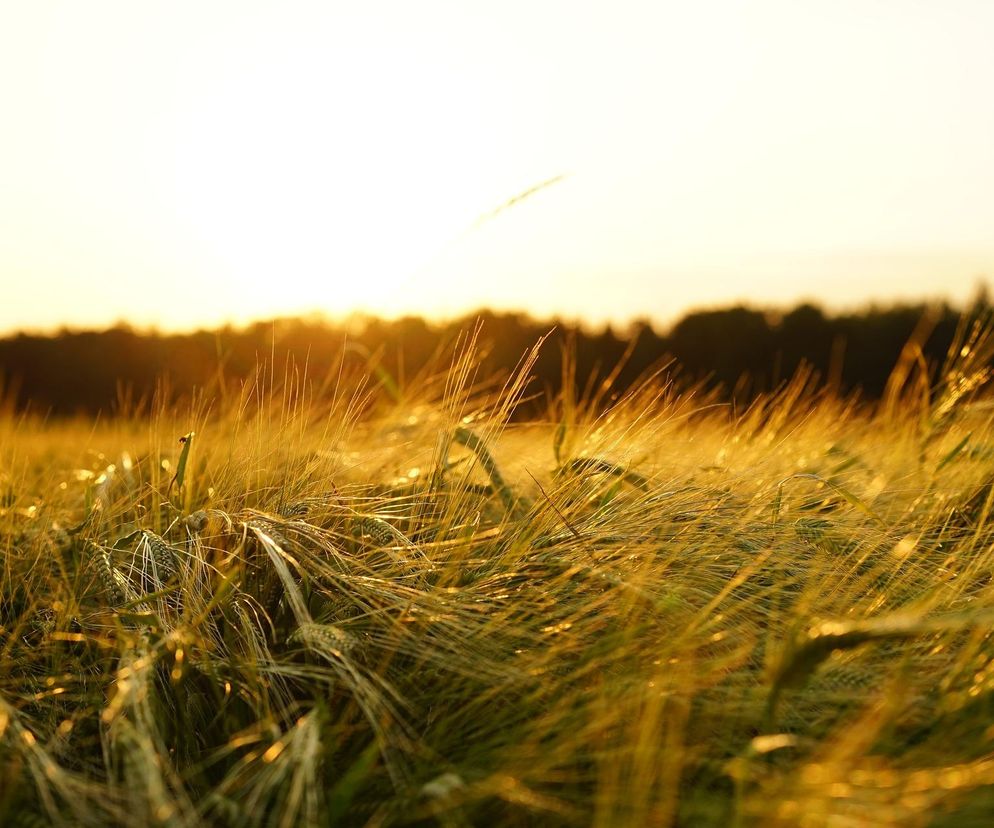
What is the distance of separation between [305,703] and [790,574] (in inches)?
35.1

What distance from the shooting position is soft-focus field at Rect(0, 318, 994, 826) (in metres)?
1.08

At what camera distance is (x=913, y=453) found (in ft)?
9.32

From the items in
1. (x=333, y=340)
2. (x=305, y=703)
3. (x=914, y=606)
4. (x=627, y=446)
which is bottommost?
(x=305, y=703)

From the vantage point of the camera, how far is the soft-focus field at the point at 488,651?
1.08 meters

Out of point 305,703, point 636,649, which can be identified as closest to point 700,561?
point 636,649

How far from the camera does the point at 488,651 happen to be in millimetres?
1403

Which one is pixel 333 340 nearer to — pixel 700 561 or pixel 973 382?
pixel 700 561

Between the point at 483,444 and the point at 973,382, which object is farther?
the point at 973,382

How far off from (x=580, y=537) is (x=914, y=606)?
0.53 meters

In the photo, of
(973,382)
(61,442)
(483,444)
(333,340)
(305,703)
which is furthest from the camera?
(61,442)

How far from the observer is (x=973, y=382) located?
108 inches

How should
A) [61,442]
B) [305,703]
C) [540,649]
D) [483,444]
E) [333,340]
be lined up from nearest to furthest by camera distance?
1. [305,703]
2. [540,649]
3. [483,444]
4. [333,340]
5. [61,442]

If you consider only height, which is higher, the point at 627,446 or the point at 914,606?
the point at 627,446

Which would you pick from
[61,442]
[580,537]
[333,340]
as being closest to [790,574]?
[580,537]
